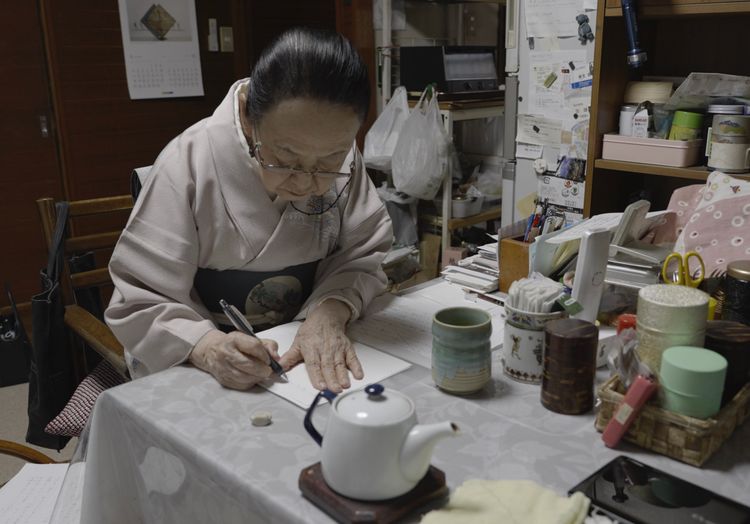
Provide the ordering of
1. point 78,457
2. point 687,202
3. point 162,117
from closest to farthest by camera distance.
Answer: point 78,457
point 687,202
point 162,117

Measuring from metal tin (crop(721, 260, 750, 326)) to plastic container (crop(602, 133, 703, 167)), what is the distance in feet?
2.30

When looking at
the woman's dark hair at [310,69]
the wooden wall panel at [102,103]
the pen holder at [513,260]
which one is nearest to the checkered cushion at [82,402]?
the woman's dark hair at [310,69]

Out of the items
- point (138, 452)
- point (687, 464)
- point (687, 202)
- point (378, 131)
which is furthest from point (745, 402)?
point (378, 131)

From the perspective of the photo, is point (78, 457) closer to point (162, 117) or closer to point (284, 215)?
point (284, 215)

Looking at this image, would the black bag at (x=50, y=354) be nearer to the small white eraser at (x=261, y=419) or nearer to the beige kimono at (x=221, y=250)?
the beige kimono at (x=221, y=250)

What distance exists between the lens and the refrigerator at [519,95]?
2.14m

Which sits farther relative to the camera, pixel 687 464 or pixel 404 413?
pixel 687 464

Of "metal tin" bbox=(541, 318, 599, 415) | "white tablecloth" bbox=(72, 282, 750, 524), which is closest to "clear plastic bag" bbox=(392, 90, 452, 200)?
"white tablecloth" bbox=(72, 282, 750, 524)

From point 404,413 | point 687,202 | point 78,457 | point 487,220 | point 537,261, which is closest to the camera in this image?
point 404,413

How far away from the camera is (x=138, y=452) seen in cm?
96

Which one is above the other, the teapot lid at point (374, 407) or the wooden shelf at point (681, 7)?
the wooden shelf at point (681, 7)

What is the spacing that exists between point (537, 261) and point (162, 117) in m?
2.84

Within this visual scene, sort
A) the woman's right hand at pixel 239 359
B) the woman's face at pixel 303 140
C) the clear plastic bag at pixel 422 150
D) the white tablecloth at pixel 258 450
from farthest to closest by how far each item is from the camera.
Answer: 1. the clear plastic bag at pixel 422 150
2. the woman's face at pixel 303 140
3. the woman's right hand at pixel 239 359
4. the white tablecloth at pixel 258 450

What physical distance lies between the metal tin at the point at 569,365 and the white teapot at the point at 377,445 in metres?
0.28
